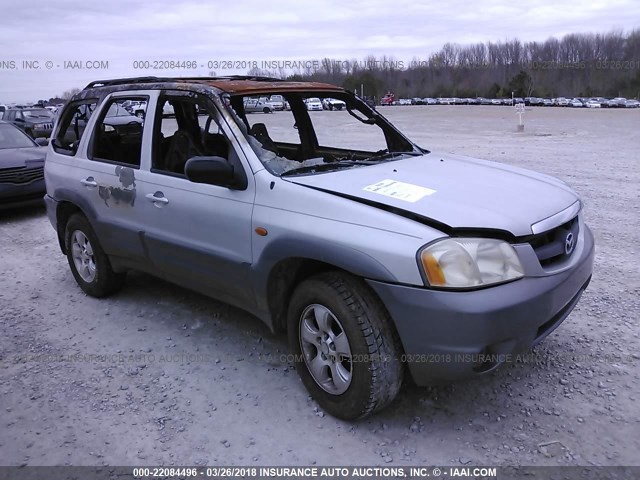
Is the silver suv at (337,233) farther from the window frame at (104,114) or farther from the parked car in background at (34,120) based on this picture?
the parked car in background at (34,120)

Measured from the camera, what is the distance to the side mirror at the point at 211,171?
10.7 ft

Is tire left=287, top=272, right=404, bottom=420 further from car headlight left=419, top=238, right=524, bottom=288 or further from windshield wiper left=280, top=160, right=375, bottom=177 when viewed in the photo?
windshield wiper left=280, top=160, right=375, bottom=177

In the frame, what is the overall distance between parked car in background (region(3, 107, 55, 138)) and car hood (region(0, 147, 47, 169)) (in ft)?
42.1

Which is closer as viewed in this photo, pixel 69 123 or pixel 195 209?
pixel 195 209

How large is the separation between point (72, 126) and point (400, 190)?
3.58m

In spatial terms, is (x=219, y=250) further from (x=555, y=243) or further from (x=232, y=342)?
(x=555, y=243)

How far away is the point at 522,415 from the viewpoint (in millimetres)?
3051

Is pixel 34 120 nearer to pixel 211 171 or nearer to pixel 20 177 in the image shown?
pixel 20 177

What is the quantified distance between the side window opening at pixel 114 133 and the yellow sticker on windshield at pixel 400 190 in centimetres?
230

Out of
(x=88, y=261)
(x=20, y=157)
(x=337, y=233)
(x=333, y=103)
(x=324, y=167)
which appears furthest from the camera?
(x=20, y=157)

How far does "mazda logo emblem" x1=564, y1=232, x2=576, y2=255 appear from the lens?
9.98ft

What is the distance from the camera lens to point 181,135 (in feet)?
14.0

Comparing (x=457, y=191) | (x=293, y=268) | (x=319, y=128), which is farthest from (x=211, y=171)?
(x=319, y=128)

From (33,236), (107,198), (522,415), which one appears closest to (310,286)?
(522,415)
